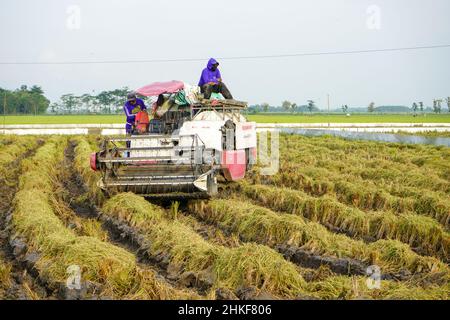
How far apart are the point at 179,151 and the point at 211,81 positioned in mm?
2264

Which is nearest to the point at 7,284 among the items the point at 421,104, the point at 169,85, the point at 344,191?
the point at 169,85

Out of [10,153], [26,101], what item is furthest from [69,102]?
[10,153]

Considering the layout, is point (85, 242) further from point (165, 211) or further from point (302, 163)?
point (302, 163)

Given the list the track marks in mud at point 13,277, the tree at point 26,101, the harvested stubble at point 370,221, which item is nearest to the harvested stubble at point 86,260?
the track marks in mud at point 13,277

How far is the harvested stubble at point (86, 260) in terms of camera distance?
6.31 metres

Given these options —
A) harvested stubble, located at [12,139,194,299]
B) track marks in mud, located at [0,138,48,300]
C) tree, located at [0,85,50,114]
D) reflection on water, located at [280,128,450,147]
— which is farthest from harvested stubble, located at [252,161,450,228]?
tree, located at [0,85,50,114]

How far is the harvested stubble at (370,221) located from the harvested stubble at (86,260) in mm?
4136

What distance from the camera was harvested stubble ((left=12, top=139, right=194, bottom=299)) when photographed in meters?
6.31

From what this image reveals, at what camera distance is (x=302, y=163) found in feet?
64.3

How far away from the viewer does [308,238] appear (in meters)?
8.75

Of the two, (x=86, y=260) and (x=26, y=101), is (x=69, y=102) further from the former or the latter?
(x=86, y=260)

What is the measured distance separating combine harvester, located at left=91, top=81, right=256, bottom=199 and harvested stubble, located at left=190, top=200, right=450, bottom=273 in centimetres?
82

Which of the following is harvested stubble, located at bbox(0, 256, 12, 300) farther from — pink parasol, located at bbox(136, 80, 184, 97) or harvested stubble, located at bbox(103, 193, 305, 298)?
pink parasol, located at bbox(136, 80, 184, 97)
